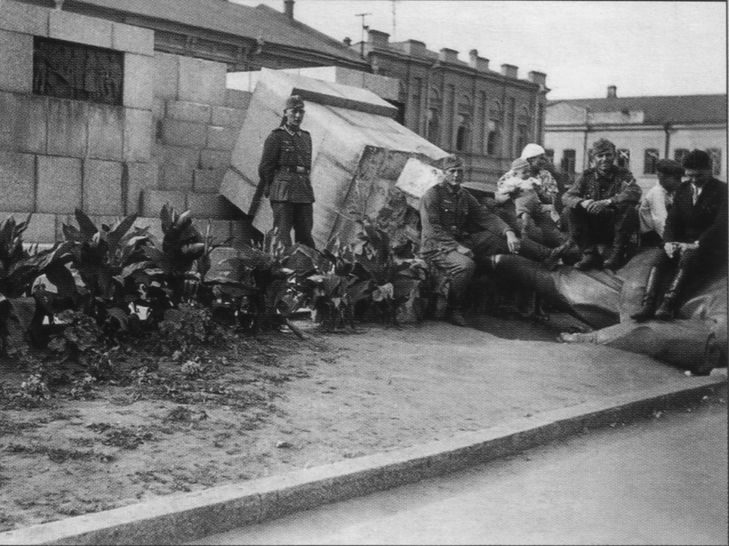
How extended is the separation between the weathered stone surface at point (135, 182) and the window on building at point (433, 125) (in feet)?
106

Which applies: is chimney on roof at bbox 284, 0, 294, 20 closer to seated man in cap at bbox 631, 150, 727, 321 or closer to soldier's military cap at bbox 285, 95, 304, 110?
soldier's military cap at bbox 285, 95, 304, 110

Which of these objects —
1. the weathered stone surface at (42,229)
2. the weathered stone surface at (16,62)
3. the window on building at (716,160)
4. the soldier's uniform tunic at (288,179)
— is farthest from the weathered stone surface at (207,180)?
the window on building at (716,160)

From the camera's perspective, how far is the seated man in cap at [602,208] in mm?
7707

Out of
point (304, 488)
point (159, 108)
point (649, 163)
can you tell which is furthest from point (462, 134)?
point (304, 488)

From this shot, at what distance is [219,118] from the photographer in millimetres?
10695

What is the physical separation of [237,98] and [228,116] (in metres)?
0.29

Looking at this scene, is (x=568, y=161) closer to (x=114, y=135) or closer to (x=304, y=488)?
(x=114, y=135)

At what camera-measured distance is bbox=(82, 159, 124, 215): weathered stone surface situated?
9266 mm

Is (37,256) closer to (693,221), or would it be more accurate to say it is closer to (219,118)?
(693,221)

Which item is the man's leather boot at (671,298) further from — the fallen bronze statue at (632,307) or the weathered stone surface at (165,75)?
the weathered stone surface at (165,75)

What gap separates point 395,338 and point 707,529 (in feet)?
16.9

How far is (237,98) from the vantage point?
10.9m

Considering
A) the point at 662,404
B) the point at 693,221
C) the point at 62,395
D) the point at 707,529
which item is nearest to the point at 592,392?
the point at 662,404

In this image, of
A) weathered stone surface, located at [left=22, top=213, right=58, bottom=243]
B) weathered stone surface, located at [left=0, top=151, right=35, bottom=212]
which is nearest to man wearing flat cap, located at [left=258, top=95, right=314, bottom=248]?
weathered stone surface, located at [left=22, top=213, right=58, bottom=243]
